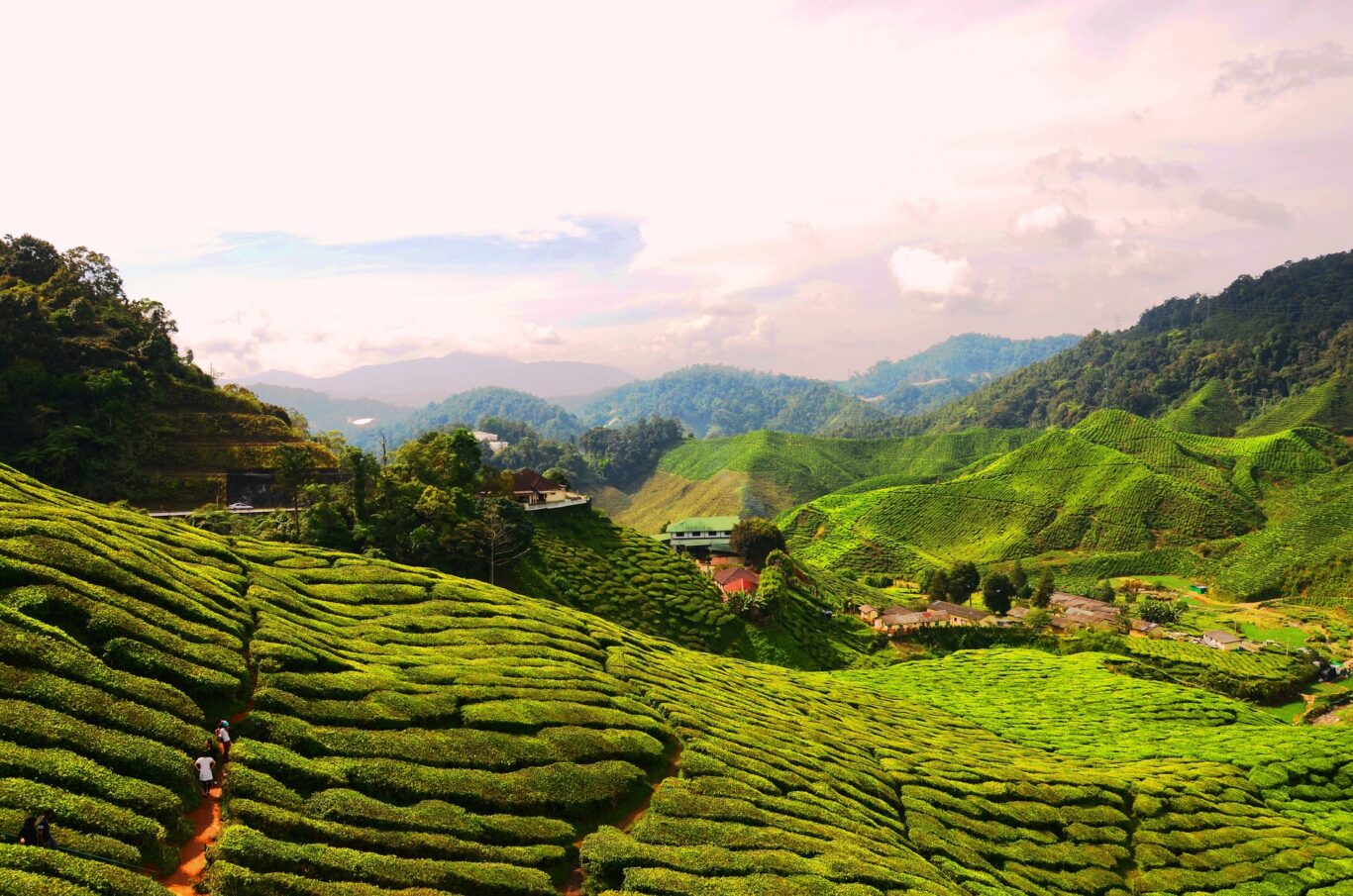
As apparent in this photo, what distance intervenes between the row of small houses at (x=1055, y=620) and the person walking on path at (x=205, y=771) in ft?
238

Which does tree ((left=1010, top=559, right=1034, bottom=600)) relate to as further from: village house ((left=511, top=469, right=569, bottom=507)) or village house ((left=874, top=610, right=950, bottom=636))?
village house ((left=511, top=469, right=569, bottom=507))

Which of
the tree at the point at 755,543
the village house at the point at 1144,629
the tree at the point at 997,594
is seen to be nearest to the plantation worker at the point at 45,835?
the tree at the point at 755,543

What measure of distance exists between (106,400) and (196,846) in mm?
58861

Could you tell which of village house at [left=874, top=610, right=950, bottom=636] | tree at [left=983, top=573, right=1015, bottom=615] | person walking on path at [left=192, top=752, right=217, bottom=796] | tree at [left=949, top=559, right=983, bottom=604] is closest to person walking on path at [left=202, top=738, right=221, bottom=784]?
person walking on path at [left=192, top=752, right=217, bottom=796]

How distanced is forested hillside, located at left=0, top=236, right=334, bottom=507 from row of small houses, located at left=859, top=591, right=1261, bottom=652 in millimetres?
63406

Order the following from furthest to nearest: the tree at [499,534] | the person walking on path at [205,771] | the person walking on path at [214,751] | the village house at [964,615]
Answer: the village house at [964,615] < the tree at [499,534] < the person walking on path at [214,751] < the person walking on path at [205,771]

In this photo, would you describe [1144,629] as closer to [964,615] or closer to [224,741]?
[964,615]

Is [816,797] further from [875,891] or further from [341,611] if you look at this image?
[341,611]

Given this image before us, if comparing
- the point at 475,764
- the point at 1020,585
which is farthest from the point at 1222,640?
the point at 475,764

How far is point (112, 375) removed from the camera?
61625 millimetres

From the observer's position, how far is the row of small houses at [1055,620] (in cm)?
8439

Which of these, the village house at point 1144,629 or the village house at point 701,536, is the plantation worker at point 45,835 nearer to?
the village house at point 701,536

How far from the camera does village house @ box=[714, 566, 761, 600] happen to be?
7502 centimetres

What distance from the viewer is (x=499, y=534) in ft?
176
